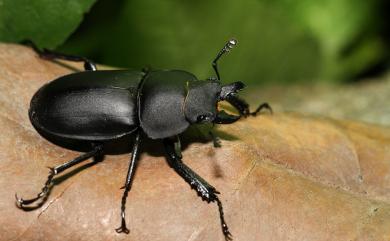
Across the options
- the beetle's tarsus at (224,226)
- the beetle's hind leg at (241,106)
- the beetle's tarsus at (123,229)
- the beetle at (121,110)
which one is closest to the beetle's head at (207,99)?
the beetle at (121,110)

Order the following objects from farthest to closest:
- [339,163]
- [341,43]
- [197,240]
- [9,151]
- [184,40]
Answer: [341,43] < [184,40] < [339,163] < [9,151] < [197,240]

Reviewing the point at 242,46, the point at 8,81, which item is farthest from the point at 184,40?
the point at 8,81

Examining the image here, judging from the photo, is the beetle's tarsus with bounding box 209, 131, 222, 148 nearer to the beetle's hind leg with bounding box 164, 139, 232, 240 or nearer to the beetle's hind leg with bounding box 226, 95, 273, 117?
the beetle's hind leg with bounding box 164, 139, 232, 240

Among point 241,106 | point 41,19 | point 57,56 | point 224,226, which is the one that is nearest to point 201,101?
point 241,106

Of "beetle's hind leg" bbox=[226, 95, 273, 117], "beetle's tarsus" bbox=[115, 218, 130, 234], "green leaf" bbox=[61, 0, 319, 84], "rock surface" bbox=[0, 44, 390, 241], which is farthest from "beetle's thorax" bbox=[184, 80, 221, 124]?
"green leaf" bbox=[61, 0, 319, 84]

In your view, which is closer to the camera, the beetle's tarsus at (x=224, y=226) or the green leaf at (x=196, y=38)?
the beetle's tarsus at (x=224, y=226)

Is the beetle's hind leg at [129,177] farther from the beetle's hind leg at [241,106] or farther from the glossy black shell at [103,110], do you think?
the beetle's hind leg at [241,106]

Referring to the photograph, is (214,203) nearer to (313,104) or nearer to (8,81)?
(8,81)
